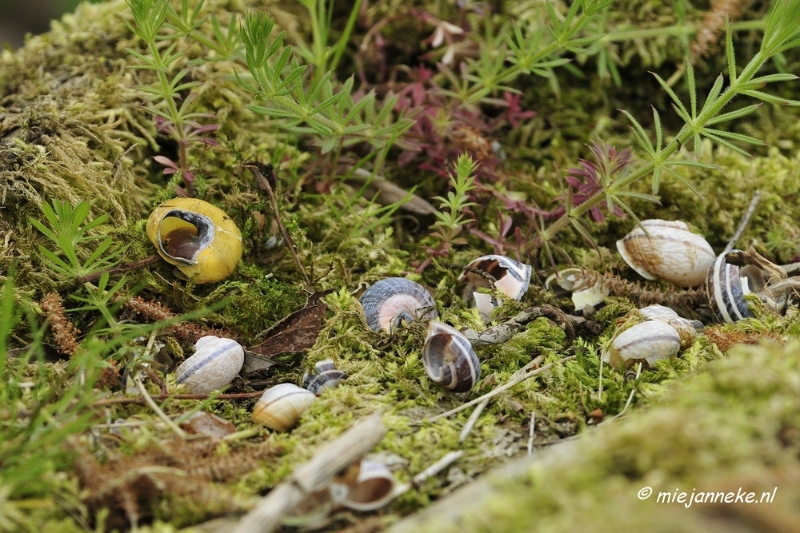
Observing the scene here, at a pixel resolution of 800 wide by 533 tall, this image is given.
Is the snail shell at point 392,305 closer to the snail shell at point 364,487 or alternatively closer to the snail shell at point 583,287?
the snail shell at point 583,287

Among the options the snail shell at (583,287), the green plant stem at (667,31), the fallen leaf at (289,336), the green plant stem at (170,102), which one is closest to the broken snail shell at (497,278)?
the snail shell at (583,287)

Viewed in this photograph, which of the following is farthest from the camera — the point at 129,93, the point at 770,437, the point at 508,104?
the point at 508,104

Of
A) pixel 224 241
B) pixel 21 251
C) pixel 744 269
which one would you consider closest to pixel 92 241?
pixel 21 251

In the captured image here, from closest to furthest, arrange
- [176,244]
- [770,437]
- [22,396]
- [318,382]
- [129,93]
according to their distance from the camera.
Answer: [770,437]
[22,396]
[318,382]
[176,244]
[129,93]

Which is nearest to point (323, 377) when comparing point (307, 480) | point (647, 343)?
point (307, 480)

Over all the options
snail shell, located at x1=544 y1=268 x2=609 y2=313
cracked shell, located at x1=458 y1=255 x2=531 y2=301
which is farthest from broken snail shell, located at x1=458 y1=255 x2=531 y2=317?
snail shell, located at x1=544 y1=268 x2=609 y2=313

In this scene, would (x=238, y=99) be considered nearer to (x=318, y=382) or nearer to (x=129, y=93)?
(x=129, y=93)
